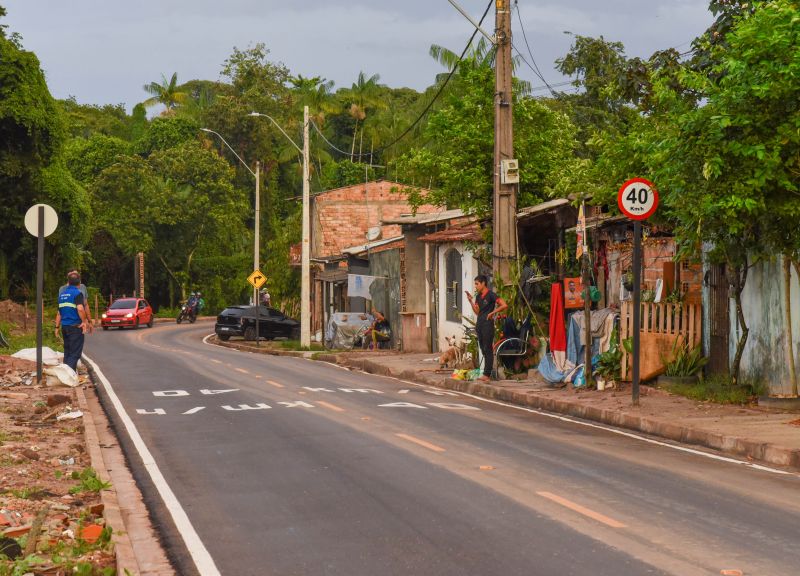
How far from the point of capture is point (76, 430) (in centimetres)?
1481

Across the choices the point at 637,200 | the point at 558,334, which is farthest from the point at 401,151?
the point at 637,200

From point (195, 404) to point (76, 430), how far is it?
3.49m

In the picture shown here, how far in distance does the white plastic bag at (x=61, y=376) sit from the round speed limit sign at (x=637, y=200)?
10.3m

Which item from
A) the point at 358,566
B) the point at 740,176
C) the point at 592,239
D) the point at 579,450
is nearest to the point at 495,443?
the point at 579,450

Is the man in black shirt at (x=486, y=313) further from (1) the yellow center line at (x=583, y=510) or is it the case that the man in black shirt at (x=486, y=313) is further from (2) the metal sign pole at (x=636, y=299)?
(1) the yellow center line at (x=583, y=510)

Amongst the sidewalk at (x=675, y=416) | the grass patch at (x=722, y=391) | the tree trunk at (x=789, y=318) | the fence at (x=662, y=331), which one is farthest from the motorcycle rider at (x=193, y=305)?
the tree trunk at (x=789, y=318)

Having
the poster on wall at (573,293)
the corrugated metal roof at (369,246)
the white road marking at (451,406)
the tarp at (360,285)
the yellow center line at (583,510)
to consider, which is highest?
the corrugated metal roof at (369,246)

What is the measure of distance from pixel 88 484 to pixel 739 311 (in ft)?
33.3

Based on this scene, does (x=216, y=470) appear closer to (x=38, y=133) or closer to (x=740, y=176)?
(x=740, y=176)

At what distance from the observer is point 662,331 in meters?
18.7

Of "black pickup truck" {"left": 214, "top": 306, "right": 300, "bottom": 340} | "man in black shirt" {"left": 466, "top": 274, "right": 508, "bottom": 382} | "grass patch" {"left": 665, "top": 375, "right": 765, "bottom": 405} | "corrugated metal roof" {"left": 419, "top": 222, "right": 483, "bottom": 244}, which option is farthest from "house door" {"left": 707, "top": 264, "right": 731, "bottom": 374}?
"black pickup truck" {"left": 214, "top": 306, "right": 300, "bottom": 340}

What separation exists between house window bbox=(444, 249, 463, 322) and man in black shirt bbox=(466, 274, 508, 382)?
399 inches

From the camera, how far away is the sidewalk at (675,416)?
41.9 feet

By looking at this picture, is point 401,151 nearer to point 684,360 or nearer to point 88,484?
point 684,360
